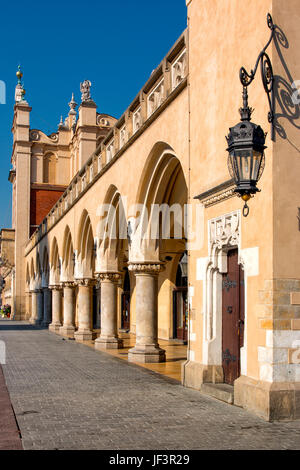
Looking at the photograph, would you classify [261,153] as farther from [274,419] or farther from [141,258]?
[141,258]

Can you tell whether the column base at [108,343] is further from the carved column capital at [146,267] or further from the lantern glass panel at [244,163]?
the lantern glass panel at [244,163]

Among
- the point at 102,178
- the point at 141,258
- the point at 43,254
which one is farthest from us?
the point at 43,254

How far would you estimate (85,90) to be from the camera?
38.8 meters

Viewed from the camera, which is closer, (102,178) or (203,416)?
(203,416)

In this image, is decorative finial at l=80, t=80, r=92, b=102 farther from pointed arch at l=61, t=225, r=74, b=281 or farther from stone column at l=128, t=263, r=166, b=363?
stone column at l=128, t=263, r=166, b=363

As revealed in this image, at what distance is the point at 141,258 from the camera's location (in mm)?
14805

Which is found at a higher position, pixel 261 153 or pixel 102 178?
pixel 102 178

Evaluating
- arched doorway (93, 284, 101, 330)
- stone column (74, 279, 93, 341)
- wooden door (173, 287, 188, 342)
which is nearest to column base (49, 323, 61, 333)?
arched doorway (93, 284, 101, 330)

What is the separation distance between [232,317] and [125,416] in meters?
2.57

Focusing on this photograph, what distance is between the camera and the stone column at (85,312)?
2305 cm

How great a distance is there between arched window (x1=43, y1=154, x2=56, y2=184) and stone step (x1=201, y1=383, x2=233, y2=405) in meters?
43.6

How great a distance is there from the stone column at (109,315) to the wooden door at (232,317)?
30.2ft

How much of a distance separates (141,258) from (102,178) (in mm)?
5479
